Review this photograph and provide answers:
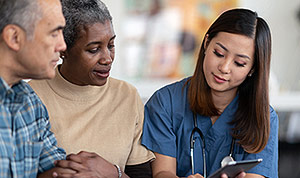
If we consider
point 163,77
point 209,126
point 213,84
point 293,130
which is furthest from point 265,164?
point 293,130

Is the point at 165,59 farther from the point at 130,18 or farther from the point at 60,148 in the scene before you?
the point at 60,148

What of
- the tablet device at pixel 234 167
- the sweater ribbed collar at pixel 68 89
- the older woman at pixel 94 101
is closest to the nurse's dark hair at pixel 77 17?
the older woman at pixel 94 101

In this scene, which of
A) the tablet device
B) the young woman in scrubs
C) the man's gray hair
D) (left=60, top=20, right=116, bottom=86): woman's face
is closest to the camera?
the man's gray hair

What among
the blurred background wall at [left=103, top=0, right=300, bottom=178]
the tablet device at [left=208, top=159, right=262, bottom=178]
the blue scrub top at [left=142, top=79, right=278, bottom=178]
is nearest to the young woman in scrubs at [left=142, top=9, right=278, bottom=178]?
the blue scrub top at [left=142, top=79, right=278, bottom=178]

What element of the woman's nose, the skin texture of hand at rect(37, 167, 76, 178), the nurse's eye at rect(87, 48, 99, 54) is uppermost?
the nurse's eye at rect(87, 48, 99, 54)

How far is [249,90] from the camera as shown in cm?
167

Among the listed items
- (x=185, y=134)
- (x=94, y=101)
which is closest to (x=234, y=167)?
(x=185, y=134)

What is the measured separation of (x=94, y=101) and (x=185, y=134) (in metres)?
0.40

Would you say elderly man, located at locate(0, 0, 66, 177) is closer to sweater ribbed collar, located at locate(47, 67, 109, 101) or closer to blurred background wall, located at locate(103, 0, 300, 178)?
sweater ribbed collar, located at locate(47, 67, 109, 101)

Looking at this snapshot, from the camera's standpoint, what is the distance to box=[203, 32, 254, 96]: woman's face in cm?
154

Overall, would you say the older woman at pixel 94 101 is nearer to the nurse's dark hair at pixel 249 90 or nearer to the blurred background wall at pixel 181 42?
the nurse's dark hair at pixel 249 90

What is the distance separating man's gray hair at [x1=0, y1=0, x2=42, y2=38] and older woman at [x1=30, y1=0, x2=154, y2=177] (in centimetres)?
32

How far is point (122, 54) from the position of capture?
323cm

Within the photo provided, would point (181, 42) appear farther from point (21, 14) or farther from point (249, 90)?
point (21, 14)
